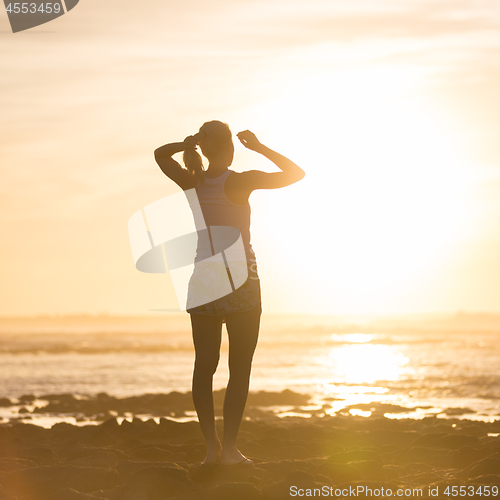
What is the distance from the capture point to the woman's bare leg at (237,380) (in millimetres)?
4699

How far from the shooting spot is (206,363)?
4.69 m

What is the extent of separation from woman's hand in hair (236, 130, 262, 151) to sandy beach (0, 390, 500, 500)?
2372 mm

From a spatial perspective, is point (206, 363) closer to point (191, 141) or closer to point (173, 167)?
point (173, 167)

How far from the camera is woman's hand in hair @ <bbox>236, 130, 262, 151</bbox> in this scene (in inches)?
189

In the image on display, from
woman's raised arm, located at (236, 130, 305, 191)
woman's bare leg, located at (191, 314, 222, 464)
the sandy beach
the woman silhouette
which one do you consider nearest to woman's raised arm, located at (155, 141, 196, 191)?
the woman silhouette

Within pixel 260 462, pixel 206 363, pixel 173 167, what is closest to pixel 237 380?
pixel 206 363

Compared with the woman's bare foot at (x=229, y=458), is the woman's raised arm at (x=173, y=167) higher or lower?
higher

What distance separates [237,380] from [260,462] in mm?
1061

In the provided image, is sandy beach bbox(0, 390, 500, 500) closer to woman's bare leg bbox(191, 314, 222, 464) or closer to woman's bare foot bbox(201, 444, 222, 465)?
woman's bare foot bbox(201, 444, 222, 465)

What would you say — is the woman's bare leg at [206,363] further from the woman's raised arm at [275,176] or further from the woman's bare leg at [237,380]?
the woman's raised arm at [275,176]

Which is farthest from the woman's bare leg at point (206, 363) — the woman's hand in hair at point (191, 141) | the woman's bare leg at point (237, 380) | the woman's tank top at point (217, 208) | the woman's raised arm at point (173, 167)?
the woman's hand in hair at point (191, 141)

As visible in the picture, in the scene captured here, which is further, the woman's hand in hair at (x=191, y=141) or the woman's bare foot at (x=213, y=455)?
the woman's bare foot at (x=213, y=455)

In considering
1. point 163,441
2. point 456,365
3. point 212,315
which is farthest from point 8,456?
point 456,365

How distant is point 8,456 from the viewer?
19.3 feet
